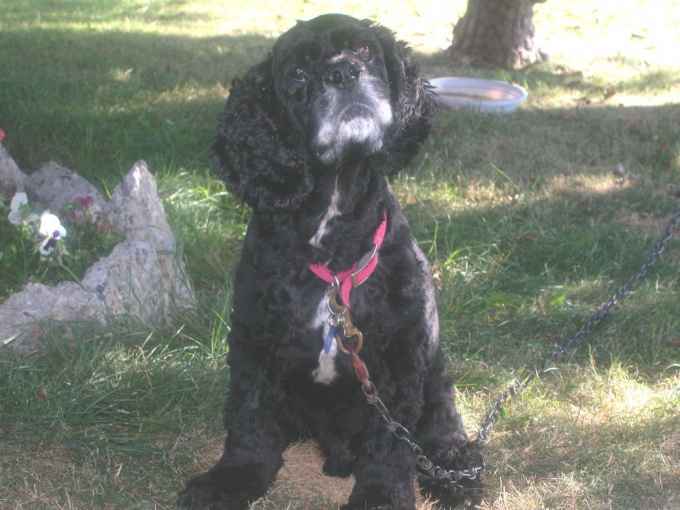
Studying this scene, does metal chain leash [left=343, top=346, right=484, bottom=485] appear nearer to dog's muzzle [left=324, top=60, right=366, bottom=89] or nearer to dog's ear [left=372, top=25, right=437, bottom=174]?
dog's ear [left=372, top=25, right=437, bottom=174]

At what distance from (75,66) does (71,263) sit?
3.59m

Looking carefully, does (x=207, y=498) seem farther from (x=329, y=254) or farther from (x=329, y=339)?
(x=329, y=254)

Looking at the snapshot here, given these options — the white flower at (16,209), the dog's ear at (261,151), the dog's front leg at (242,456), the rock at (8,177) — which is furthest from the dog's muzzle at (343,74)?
the rock at (8,177)

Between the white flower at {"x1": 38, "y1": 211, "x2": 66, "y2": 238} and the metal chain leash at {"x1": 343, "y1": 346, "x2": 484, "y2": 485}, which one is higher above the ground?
the white flower at {"x1": 38, "y1": 211, "x2": 66, "y2": 238}

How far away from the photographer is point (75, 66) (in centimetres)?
715

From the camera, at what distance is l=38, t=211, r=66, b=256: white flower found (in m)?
3.99

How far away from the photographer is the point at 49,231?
157 inches

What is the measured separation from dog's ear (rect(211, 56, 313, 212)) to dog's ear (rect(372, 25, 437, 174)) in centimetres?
33

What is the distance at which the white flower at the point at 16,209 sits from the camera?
428 centimetres

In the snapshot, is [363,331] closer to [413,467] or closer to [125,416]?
[413,467]

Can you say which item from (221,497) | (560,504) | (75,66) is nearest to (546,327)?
(560,504)

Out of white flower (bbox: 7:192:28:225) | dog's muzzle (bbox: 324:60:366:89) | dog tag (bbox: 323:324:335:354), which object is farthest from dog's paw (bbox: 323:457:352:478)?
white flower (bbox: 7:192:28:225)

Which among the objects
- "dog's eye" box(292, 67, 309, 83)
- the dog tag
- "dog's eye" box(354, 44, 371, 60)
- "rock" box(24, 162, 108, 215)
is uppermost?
"dog's eye" box(354, 44, 371, 60)

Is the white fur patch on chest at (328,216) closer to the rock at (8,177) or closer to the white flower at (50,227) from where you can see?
the white flower at (50,227)
